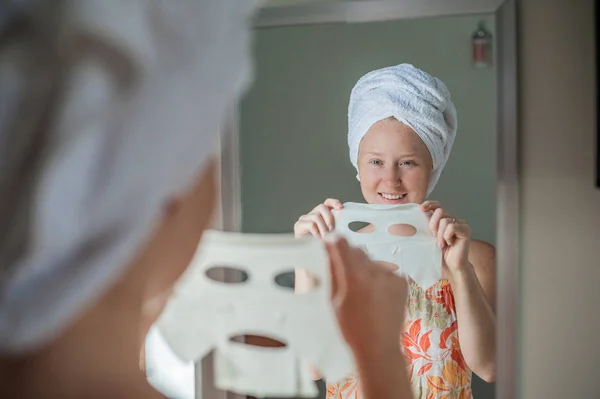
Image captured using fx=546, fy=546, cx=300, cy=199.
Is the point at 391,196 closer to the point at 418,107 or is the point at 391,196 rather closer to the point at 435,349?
the point at 418,107

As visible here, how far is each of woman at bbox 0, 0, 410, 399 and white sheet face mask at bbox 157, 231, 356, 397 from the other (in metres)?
0.61

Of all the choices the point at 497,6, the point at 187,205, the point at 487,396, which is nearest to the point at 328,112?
the point at 497,6

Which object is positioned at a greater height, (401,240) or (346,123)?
(346,123)

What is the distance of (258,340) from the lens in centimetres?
92

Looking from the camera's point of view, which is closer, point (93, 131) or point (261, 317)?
point (93, 131)

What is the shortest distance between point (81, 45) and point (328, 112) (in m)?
0.70

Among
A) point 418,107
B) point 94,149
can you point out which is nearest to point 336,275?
point 418,107

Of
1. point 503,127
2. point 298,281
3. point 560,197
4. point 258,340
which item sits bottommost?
point 258,340

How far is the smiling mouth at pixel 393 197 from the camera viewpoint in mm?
857

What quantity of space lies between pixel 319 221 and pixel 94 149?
2.30ft

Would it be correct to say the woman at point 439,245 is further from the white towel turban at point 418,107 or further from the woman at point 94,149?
the woman at point 94,149

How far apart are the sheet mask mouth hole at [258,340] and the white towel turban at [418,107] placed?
35 centimetres

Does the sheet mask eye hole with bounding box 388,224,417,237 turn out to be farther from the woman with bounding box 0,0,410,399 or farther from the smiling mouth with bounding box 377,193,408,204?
the woman with bounding box 0,0,410,399

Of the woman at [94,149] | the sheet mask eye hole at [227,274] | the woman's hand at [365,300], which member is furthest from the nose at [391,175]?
the woman at [94,149]
